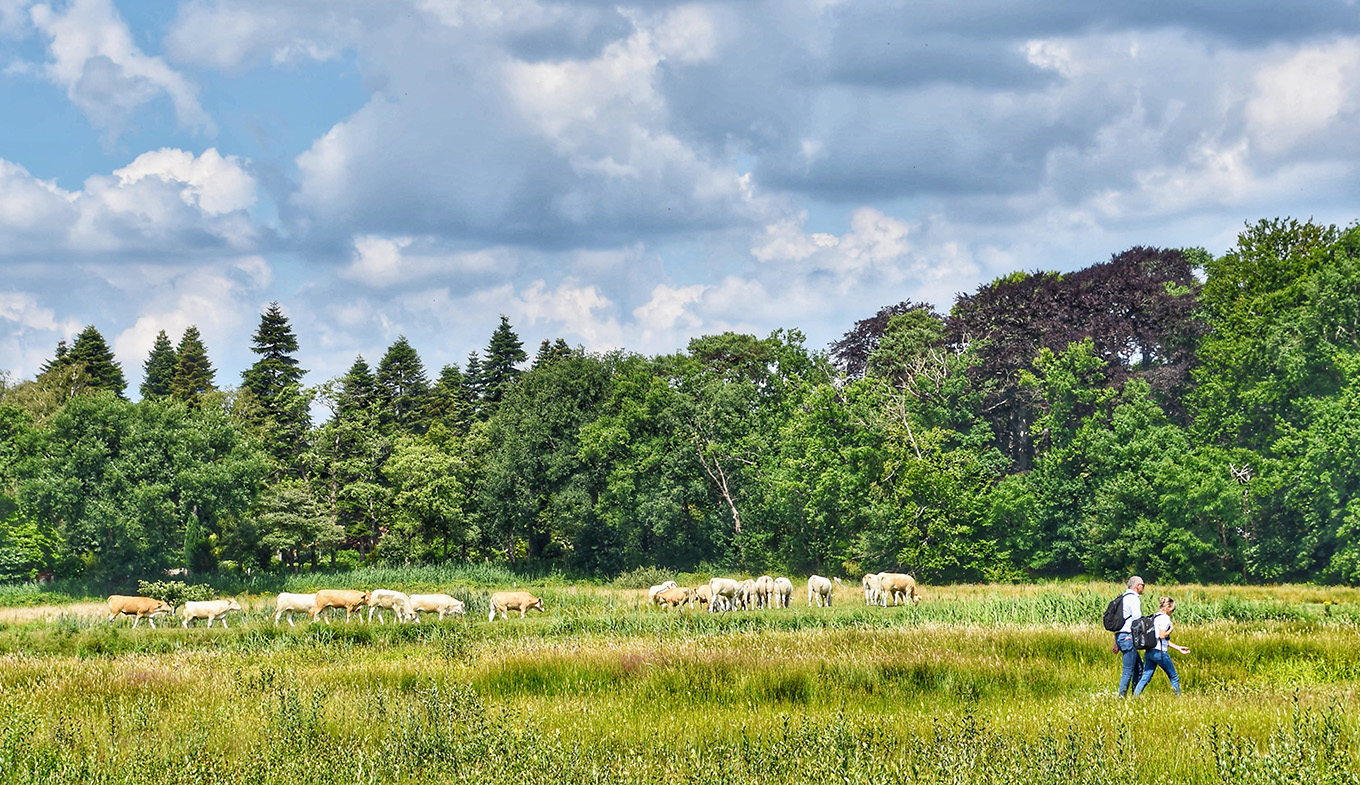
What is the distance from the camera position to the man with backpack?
602 inches

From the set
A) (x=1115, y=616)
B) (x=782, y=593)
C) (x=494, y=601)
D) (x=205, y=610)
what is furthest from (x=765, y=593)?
(x=1115, y=616)

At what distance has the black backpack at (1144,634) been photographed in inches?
591

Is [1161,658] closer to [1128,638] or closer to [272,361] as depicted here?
[1128,638]

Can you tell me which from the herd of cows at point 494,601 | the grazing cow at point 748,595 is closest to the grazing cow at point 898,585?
the herd of cows at point 494,601

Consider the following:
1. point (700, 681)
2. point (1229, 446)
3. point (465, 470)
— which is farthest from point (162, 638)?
point (1229, 446)

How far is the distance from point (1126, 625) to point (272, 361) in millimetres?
79655

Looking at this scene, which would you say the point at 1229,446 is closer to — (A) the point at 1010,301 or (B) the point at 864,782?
(A) the point at 1010,301

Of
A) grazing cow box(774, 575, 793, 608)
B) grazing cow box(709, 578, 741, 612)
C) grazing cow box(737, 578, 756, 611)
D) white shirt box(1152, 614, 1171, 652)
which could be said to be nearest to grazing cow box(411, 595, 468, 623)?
grazing cow box(709, 578, 741, 612)

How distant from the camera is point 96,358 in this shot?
8638 centimetres

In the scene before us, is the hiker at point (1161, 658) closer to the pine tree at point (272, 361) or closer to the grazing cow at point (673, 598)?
the grazing cow at point (673, 598)

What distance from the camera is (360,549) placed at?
7775 cm

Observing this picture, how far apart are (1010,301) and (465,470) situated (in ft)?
126

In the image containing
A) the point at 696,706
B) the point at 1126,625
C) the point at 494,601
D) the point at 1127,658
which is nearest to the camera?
the point at 696,706

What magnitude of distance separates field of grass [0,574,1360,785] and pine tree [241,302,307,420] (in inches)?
2315
